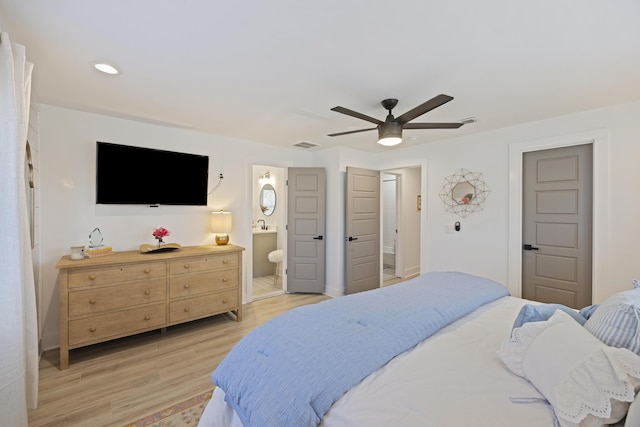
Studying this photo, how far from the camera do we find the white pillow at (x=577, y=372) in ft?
2.87

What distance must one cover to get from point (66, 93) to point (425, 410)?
136 inches

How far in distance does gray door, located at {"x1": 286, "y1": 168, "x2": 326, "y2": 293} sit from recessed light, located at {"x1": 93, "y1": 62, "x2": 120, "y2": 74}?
8.75 feet

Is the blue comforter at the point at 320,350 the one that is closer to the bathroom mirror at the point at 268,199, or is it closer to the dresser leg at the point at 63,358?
the dresser leg at the point at 63,358

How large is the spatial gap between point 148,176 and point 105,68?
1369mm

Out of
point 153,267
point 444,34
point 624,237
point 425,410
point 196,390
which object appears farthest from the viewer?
point 153,267

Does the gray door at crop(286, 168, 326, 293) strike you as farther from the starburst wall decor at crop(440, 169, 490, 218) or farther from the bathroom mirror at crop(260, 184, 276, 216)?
the starburst wall decor at crop(440, 169, 490, 218)

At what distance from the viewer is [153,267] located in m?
2.82

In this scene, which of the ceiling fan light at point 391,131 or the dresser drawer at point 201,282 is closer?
the ceiling fan light at point 391,131

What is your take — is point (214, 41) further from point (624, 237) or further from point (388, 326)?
point (624, 237)

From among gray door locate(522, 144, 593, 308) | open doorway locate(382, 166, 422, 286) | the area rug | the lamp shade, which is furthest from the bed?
open doorway locate(382, 166, 422, 286)

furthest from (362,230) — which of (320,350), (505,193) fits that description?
(320,350)

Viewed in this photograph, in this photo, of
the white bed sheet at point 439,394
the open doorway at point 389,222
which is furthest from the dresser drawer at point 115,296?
the open doorway at point 389,222

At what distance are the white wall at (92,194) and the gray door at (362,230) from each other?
1746mm

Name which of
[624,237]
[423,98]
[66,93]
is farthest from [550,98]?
[66,93]
